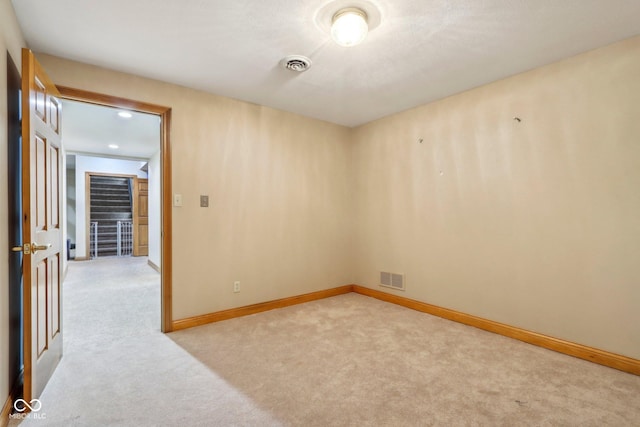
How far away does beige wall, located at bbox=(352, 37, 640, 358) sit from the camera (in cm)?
218

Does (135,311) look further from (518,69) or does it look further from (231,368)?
(518,69)

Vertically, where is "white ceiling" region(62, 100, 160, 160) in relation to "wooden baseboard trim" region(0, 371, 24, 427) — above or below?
above

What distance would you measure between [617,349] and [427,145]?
2291 mm

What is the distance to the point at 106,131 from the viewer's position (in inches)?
185

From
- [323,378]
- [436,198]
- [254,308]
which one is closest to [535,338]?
[436,198]

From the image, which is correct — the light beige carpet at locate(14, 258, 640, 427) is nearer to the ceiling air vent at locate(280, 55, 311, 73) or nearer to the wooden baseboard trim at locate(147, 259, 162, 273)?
the ceiling air vent at locate(280, 55, 311, 73)

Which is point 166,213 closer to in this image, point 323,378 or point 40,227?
point 40,227

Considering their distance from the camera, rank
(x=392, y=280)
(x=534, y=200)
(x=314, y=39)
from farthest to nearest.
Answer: (x=392, y=280)
(x=534, y=200)
(x=314, y=39)

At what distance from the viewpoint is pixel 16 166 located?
1873mm

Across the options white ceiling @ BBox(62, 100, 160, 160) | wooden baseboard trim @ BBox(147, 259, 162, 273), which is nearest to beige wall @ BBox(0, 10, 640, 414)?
white ceiling @ BBox(62, 100, 160, 160)

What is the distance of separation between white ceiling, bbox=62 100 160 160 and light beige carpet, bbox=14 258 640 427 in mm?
2369

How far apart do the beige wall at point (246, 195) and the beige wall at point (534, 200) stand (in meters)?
0.89

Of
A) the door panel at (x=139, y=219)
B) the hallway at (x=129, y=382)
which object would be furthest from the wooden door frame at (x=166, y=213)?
the door panel at (x=139, y=219)

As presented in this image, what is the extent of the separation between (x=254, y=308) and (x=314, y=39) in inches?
105
